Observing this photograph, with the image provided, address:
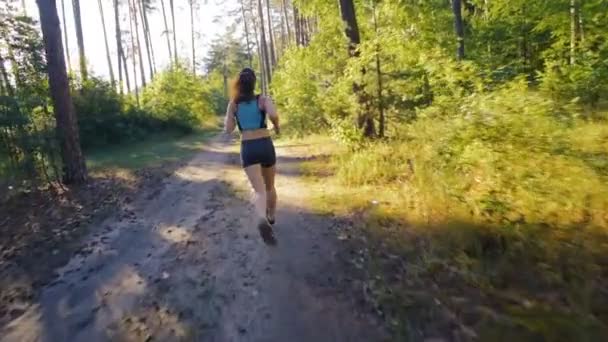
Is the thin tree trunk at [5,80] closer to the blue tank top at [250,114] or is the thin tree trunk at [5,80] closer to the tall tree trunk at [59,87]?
the tall tree trunk at [59,87]

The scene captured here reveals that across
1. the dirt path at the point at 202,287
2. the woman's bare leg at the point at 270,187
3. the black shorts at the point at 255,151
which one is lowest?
the dirt path at the point at 202,287

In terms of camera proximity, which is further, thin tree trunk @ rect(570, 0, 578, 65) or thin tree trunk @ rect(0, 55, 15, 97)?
thin tree trunk @ rect(570, 0, 578, 65)

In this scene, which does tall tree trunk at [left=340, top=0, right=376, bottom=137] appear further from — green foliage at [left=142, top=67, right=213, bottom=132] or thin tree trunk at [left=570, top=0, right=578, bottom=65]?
green foliage at [left=142, top=67, right=213, bottom=132]

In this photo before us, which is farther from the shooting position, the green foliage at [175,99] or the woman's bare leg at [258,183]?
the green foliage at [175,99]

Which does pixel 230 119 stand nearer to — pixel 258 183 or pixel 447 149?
pixel 258 183

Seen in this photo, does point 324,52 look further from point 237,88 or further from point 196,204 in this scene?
point 237,88

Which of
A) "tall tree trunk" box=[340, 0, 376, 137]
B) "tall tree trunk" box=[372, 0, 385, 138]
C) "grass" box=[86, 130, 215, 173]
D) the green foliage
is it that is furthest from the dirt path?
the green foliage

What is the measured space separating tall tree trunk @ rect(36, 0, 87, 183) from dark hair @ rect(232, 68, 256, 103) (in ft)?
21.8

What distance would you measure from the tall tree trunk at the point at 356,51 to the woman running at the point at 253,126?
4531 millimetres

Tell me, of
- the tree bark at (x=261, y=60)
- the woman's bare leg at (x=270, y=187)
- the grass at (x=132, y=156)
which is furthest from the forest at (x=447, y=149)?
the tree bark at (x=261, y=60)

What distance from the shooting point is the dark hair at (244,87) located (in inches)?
193

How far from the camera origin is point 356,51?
30.2 feet

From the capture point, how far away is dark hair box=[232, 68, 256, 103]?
491 centimetres

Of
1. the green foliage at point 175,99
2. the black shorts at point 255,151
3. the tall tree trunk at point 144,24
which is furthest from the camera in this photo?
the tall tree trunk at point 144,24
